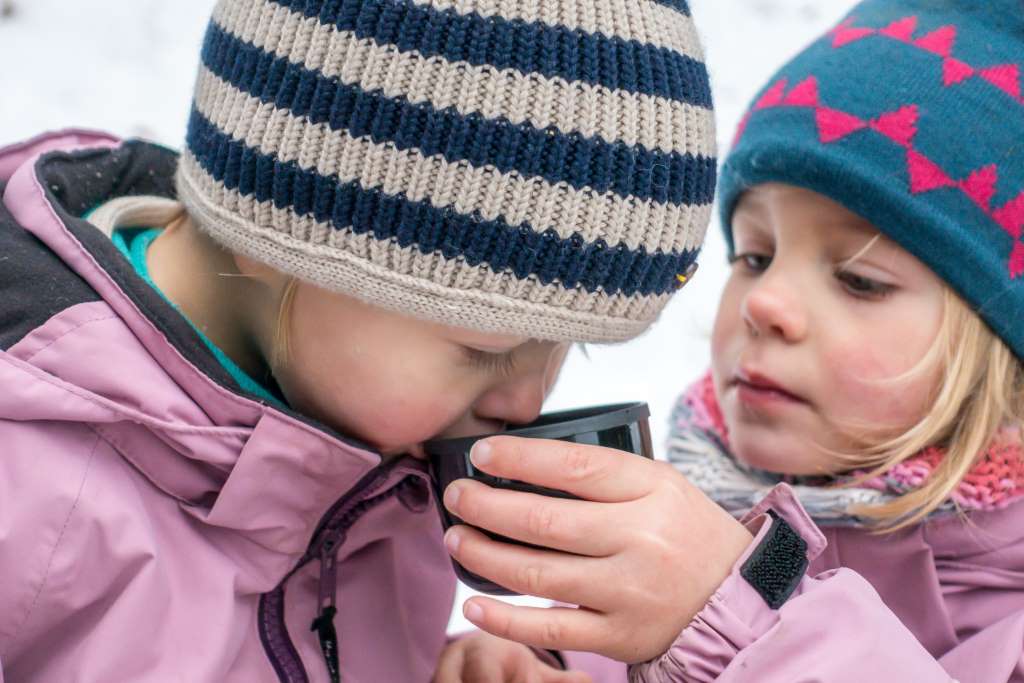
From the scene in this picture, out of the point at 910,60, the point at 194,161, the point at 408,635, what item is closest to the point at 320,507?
the point at 408,635

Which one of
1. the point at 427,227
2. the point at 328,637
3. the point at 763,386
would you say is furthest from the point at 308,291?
the point at 763,386

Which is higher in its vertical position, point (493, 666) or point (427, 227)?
point (427, 227)

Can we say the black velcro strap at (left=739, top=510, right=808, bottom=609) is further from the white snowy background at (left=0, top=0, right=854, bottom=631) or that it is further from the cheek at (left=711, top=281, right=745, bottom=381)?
the white snowy background at (left=0, top=0, right=854, bottom=631)

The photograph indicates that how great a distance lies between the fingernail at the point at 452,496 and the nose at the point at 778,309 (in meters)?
0.48

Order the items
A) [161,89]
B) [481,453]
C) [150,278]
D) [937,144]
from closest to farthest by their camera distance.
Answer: [481,453]
[150,278]
[937,144]
[161,89]

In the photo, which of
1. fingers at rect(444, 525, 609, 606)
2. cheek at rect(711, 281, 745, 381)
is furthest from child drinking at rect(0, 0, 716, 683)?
cheek at rect(711, 281, 745, 381)

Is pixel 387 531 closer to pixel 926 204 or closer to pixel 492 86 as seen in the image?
pixel 492 86

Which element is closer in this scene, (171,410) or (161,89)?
(171,410)

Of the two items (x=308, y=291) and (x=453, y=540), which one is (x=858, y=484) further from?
(x=308, y=291)

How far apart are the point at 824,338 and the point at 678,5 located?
0.47 meters

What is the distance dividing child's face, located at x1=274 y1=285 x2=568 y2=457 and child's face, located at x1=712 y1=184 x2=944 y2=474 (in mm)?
368

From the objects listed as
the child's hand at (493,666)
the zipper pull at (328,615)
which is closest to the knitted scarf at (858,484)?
the child's hand at (493,666)

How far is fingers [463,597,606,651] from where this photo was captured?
1.01 metres

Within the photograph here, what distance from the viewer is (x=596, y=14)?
945mm
